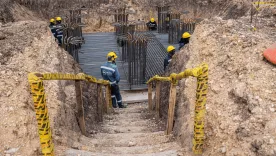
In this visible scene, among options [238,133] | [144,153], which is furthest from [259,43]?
[144,153]

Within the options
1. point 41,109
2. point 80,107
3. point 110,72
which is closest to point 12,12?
point 110,72

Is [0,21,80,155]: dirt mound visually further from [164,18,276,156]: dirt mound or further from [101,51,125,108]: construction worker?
[164,18,276,156]: dirt mound

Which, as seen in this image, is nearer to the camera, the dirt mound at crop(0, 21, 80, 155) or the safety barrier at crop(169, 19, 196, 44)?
the dirt mound at crop(0, 21, 80, 155)

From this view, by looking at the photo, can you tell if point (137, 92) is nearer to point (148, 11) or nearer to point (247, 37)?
point (247, 37)

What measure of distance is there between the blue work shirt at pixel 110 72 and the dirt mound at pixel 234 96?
266 cm

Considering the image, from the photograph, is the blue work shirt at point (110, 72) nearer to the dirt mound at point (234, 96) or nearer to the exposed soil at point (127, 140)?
the exposed soil at point (127, 140)

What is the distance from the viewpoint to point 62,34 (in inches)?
428

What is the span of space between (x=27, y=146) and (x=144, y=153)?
142 centimetres

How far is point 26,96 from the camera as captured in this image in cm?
371

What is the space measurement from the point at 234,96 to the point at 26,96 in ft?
9.23

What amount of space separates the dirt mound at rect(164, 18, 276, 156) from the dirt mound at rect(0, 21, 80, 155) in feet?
5.77

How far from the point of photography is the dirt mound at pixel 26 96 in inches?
124

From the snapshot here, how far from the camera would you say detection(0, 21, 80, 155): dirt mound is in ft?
10.3

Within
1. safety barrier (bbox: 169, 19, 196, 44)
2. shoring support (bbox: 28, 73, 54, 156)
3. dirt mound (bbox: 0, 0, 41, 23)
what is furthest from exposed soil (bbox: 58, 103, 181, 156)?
dirt mound (bbox: 0, 0, 41, 23)
